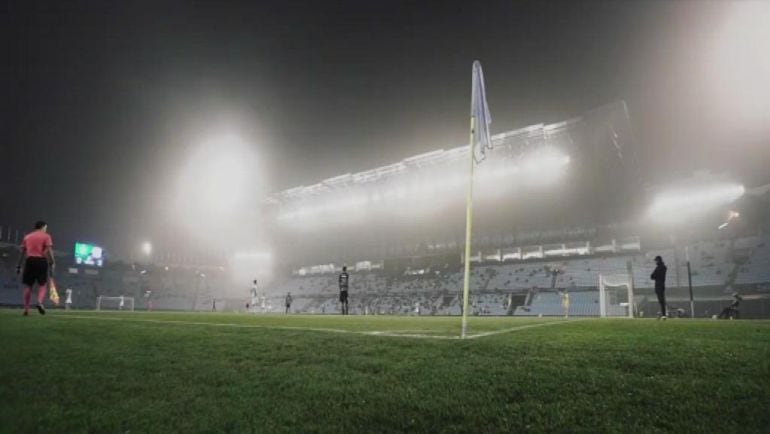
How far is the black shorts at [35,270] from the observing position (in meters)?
9.66

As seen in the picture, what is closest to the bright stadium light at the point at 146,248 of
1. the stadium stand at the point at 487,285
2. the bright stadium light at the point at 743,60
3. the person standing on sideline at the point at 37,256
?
the stadium stand at the point at 487,285

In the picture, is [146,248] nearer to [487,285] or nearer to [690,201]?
[487,285]

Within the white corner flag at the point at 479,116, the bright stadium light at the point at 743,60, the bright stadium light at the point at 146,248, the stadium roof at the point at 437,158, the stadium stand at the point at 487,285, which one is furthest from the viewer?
the bright stadium light at the point at 146,248

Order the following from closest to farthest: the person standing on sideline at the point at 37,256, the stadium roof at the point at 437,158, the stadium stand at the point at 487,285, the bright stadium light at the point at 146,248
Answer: the person standing on sideline at the point at 37,256 → the stadium stand at the point at 487,285 → the stadium roof at the point at 437,158 → the bright stadium light at the point at 146,248

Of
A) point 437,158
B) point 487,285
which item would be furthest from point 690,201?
point 437,158

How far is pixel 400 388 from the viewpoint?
302 cm

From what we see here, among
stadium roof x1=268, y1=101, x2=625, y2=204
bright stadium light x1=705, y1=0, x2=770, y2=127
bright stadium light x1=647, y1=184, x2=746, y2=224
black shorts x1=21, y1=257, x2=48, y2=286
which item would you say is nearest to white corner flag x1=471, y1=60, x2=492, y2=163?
black shorts x1=21, y1=257, x2=48, y2=286

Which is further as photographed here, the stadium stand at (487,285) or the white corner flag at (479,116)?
the stadium stand at (487,285)

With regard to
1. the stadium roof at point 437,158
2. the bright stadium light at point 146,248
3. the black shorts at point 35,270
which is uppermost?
the stadium roof at point 437,158

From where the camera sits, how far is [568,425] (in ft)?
7.73

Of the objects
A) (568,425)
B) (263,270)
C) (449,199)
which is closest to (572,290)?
(449,199)

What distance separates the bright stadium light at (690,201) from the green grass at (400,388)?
38.8 meters

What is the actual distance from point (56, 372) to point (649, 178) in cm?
4785

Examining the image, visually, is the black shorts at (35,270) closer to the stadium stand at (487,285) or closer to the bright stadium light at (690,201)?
the stadium stand at (487,285)
